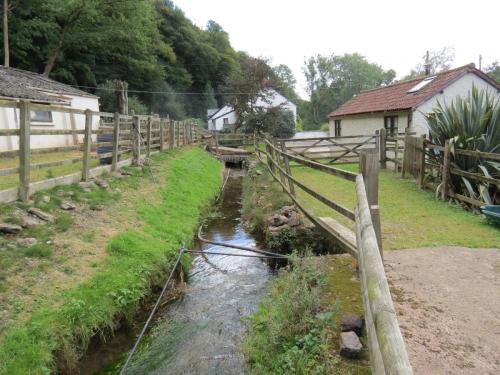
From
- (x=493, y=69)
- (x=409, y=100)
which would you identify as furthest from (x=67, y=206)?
(x=493, y=69)

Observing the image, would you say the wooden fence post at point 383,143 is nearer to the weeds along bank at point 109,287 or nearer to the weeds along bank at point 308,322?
the weeds along bank at point 109,287

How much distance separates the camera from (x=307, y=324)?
339 cm

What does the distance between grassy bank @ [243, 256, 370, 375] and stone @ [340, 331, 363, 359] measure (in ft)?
0.18

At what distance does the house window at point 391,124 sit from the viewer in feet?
63.1

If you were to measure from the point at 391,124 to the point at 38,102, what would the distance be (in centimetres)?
1720

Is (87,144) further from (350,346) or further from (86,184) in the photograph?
(350,346)

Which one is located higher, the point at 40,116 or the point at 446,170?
the point at 40,116

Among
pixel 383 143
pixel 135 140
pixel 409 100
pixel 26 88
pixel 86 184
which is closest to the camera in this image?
pixel 86 184

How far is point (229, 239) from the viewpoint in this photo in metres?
8.08

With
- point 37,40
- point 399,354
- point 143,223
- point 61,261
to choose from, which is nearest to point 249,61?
point 37,40

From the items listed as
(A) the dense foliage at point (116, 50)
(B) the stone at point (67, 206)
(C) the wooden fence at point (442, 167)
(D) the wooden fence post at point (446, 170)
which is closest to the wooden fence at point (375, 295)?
(B) the stone at point (67, 206)

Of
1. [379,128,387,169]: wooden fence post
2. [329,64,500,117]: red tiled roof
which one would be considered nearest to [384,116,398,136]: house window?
[329,64,500,117]: red tiled roof

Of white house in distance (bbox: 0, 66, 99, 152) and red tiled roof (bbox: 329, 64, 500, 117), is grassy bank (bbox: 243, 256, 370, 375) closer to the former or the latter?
white house in distance (bbox: 0, 66, 99, 152)

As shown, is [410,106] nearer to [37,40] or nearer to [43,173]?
[43,173]
